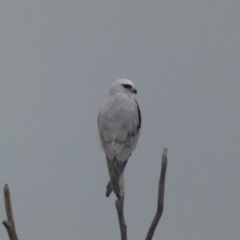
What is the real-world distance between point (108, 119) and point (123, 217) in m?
0.91

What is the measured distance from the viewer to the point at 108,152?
431 centimetres

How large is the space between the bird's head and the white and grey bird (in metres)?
0.08

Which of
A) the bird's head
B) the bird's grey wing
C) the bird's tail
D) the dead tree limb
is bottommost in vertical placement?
the dead tree limb

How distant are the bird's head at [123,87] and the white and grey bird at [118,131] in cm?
8

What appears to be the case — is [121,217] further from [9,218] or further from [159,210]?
[9,218]

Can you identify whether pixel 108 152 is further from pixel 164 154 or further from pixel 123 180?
pixel 164 154

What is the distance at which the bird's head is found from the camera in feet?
15.4

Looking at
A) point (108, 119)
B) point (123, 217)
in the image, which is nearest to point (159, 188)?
point (123, 217)

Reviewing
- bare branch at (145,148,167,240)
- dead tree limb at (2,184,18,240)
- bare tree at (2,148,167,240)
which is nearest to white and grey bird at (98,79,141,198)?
bare tree at (2,148,167,240)

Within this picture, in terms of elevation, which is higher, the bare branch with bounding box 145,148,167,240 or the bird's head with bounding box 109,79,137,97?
the bird's head with bounding box 109,79,137,97

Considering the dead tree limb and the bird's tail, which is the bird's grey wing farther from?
the dead tree limb

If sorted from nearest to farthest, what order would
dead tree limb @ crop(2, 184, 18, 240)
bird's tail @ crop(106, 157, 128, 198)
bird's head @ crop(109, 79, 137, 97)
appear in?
dead tree limb @ crop(2, 184, 18, 240)
bird's tail @ crop(106, 157, 128, 198)
bird's head @ crop(109, 79, 137, 97)

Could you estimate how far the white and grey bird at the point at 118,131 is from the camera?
4.23 metres

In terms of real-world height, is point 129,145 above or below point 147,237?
above
